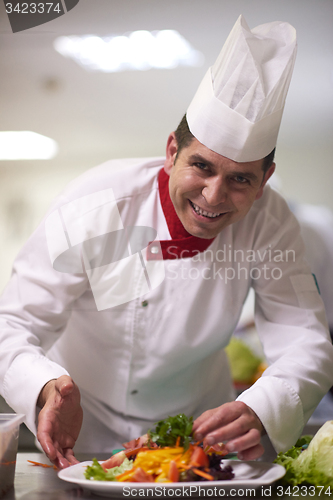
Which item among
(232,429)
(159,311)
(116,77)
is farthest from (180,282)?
(116,77)

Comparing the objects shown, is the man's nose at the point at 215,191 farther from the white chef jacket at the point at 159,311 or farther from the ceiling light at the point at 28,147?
the ceiling light at the point at 28,147

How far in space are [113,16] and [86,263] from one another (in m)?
0.71

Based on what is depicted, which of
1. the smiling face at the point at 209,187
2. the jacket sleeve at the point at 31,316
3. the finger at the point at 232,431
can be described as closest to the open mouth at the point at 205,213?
the smiling face at the point at 209,187

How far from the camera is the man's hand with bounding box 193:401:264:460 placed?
0.77 m

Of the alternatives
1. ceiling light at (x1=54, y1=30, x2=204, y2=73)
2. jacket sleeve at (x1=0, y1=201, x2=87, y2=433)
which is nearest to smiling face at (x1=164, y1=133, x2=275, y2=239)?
jacket sleeve at (x1=0, y1=201, x2=87, y2=433)

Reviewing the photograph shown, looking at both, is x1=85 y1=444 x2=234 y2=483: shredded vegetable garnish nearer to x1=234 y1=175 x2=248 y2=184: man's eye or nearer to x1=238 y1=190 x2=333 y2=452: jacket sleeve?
x1=238 y1=190 x2=333 y2=452: jacket sleeve

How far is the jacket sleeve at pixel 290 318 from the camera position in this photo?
101 cm

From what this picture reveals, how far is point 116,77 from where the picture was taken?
131 cm

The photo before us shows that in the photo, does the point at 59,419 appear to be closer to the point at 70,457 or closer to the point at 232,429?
the point at 70,457

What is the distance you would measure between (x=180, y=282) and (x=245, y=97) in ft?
1.49

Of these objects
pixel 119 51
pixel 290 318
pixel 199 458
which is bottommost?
pixel 290 318

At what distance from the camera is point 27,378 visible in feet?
3.08

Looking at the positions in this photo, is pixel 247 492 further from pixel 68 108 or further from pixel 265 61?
pixel 68 108

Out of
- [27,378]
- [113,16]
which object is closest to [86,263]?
[27,378]
